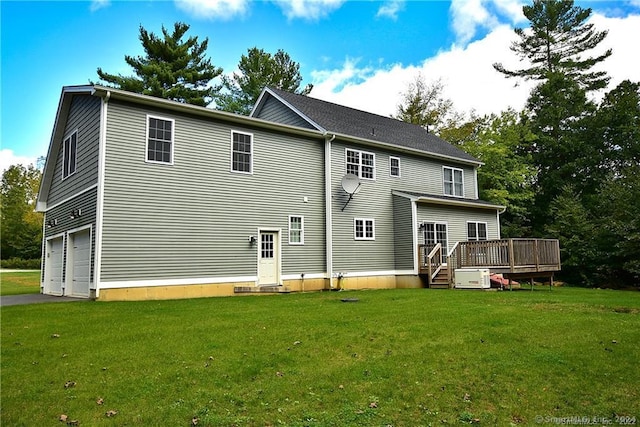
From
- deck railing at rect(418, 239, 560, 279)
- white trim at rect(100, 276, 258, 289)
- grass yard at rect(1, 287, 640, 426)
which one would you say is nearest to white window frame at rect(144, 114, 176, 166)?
white trim at rect(100, 276, 258, 289)

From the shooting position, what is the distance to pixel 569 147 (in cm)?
2797

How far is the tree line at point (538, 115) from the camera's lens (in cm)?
2422

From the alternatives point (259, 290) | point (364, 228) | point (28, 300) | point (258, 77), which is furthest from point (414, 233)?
point (258, 77)

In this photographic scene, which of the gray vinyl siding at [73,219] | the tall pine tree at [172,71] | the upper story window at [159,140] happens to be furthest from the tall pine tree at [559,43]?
the gray vinyl siding at [73,219]

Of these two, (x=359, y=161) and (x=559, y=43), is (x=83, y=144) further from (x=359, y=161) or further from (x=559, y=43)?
(x=559, y=43)

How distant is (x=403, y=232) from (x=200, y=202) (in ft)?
26.7

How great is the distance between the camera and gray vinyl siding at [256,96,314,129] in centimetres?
1723

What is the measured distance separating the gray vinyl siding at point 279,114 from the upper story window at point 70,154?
7702 millimetres

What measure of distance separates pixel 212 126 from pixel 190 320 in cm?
737

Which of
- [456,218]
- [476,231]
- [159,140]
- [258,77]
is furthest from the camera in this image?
[258,77]

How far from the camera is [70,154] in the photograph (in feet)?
47.1

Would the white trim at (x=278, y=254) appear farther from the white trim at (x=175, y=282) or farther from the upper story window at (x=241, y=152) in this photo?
the upper story window at (x=241, y=152)

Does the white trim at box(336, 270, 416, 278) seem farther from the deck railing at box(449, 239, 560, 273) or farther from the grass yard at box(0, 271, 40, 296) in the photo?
Result: the grass yard at box(0, 271, 40, 296)

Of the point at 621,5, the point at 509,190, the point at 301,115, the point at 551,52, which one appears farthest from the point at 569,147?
the point at 301,115
